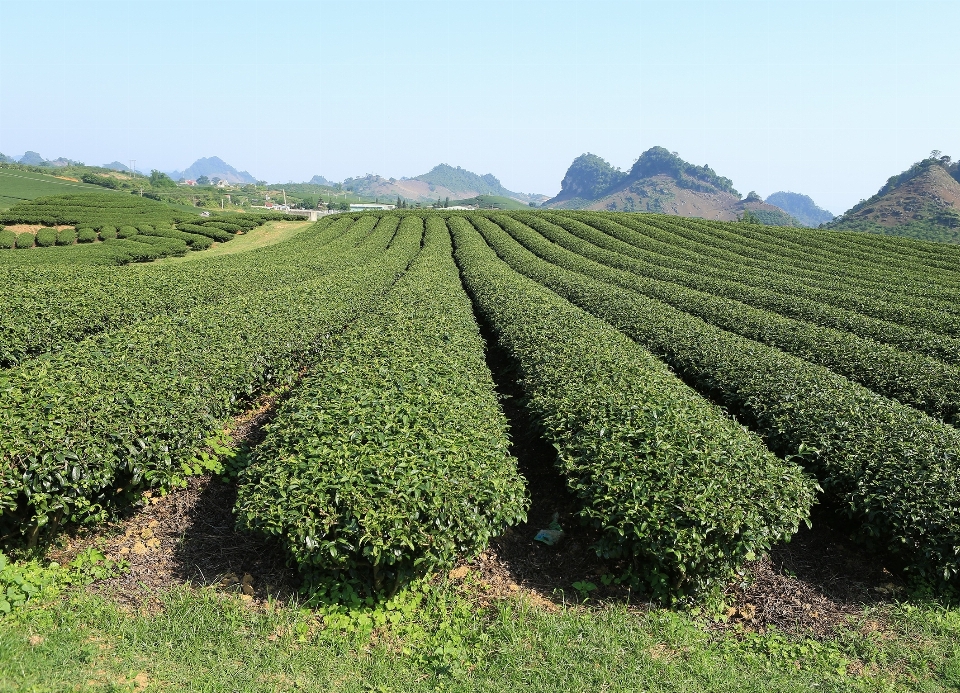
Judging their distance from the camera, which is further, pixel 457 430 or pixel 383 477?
pixel 457 430

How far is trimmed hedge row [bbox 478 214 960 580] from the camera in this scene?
5852 mm

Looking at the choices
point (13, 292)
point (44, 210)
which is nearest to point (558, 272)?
point (13, 292)

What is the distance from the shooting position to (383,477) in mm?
5207

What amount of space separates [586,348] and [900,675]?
6.42m

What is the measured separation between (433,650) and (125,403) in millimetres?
4634

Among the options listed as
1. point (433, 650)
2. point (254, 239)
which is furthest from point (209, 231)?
point (433, 650)

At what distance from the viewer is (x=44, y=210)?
5103cm

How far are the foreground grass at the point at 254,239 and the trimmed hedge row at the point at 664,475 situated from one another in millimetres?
37344

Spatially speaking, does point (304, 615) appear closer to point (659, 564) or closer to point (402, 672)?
point (402, 672)

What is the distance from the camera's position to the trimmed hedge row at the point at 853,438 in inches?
230

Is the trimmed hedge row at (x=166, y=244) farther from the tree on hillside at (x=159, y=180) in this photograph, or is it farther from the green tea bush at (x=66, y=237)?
the tree on hillside at (x=159, y=180)

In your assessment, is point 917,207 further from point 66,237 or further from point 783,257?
point 66,237

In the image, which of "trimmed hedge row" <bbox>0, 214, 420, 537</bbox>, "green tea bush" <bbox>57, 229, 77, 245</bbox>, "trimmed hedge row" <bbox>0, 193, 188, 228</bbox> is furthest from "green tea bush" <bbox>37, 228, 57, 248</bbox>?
"trimmed hedge row" <bbox>0, 214, 420, 537</bbox>

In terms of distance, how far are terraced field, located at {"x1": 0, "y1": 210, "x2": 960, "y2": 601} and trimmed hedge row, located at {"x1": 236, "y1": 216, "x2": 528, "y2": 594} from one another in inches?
1.0
